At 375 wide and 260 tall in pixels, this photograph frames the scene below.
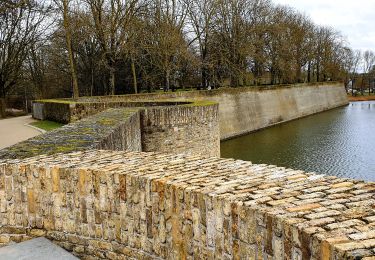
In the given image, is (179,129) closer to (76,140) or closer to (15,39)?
(76,140)

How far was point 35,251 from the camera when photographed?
3.59 metres

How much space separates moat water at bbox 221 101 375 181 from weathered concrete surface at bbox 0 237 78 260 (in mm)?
13815

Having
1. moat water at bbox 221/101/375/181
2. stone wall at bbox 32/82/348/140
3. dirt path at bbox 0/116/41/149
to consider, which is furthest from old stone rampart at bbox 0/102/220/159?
moat water at bbox 221/101/375/181

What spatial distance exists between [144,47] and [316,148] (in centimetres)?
1276

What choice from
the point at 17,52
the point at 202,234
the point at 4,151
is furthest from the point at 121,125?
the point at 17,52

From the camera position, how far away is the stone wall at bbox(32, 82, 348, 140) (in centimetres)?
2090

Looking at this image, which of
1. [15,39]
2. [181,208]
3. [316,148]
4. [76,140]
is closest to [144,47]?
[15,39]

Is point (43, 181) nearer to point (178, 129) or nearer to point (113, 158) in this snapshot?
point (113, 158)

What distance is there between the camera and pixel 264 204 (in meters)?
2.38

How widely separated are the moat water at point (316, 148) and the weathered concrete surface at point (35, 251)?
13.8m

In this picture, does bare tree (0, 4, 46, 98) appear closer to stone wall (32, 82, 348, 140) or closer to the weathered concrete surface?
stone wall (32, 82, 348, 140)

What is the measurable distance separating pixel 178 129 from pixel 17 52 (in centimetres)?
1693

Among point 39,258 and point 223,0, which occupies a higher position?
point 223,0

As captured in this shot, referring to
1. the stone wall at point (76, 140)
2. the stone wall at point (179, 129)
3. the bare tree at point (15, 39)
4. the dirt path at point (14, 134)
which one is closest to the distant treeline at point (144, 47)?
the bare tree at point (15, 39)
